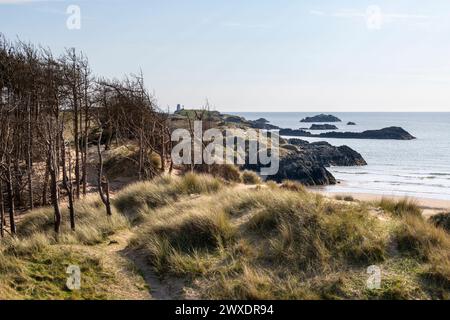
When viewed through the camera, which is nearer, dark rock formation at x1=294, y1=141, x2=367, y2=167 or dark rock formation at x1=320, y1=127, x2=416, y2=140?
dark rock formation at x1=294, y1=141, x2=367, y2=167

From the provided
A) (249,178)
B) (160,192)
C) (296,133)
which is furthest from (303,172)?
(296,133)

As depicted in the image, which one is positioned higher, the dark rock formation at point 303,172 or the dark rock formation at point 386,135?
the dark rock formation at point 386,135

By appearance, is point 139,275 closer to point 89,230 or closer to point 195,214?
point 195,214

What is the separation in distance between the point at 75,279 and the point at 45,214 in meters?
6.87

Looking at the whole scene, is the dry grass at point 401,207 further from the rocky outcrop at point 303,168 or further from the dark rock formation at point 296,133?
the dark rock formation at point 296,133

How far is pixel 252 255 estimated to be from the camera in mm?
8469

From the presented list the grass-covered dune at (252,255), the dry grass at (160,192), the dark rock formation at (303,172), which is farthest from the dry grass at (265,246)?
the dark rock formation at (303,172)

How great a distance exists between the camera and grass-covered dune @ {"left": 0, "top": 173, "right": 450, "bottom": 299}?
23.8ft

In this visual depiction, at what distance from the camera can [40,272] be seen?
7.51m

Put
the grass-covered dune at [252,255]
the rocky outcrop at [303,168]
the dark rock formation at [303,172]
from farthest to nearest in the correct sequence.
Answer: the rocky outcrop at [303,168], the dark rock formation at [303,172], the grass-covered dune at [252,255]

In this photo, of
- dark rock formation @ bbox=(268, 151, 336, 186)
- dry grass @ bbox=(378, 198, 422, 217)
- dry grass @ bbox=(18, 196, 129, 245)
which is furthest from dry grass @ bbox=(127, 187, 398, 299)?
dark rock formation @ bbox=(268, 151, 336, 186)

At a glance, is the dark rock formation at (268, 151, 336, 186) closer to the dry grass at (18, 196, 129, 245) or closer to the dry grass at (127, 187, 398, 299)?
the dry grass at (18, 196, 129, 245)

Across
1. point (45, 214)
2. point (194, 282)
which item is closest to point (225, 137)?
point (45, 214)

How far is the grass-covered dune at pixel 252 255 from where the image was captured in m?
7.25
